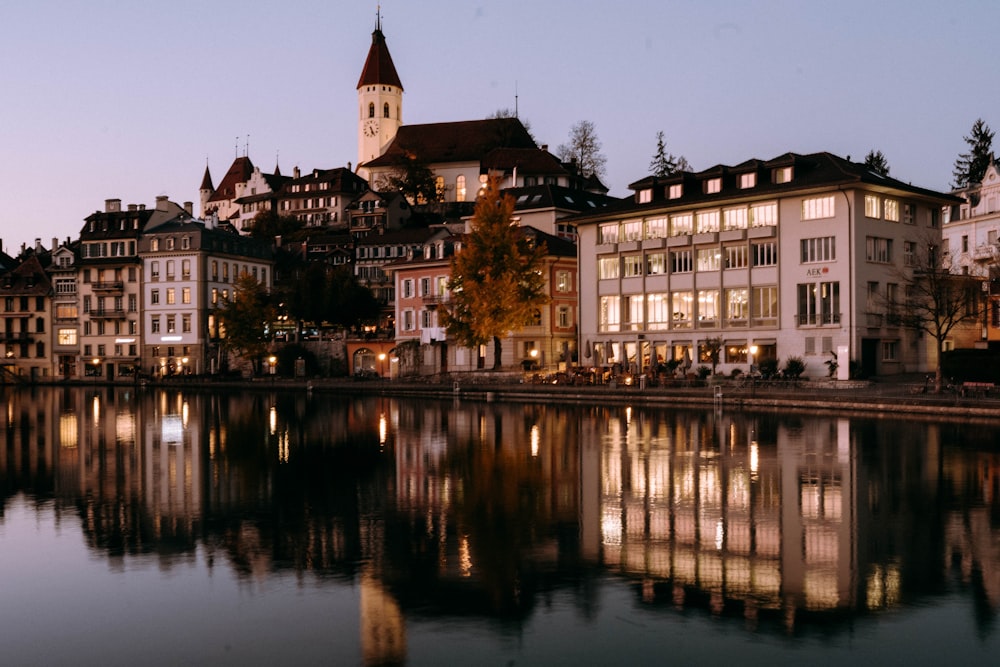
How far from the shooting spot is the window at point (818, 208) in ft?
204

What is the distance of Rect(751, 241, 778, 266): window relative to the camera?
6519 centimetres

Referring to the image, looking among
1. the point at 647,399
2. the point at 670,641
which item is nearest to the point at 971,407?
the point at 647,399

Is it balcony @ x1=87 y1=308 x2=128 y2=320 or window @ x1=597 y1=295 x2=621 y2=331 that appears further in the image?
balcony @ x1=87 y1=308 x2=128 y2=320

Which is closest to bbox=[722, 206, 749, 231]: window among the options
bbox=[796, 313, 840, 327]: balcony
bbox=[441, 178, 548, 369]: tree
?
bbox=[796, 313, 840, 327]: balcony

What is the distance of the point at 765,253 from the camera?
65.8 meters

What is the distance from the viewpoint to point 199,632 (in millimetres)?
12789

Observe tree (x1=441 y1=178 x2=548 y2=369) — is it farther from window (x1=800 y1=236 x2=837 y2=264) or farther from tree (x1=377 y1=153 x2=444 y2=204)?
tree (x1=377 y1=153 x2=444 y2=204)

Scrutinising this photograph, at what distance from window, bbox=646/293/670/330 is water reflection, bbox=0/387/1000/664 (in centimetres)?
3182

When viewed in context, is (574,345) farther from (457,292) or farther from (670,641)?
(670,641)

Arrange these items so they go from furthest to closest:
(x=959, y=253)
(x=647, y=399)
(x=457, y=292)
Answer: (x=959, y=253), (x=457, y=292), (x=647, y=399)

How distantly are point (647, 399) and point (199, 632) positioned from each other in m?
44.0

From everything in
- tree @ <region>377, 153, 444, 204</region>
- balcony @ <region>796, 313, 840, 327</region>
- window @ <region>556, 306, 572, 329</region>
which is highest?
tree @ <region>377, 153, 444, 204</region>

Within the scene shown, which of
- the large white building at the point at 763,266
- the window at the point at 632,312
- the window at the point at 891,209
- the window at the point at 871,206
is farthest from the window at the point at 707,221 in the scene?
the window at the point at 891,209

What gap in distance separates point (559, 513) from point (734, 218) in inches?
2016
